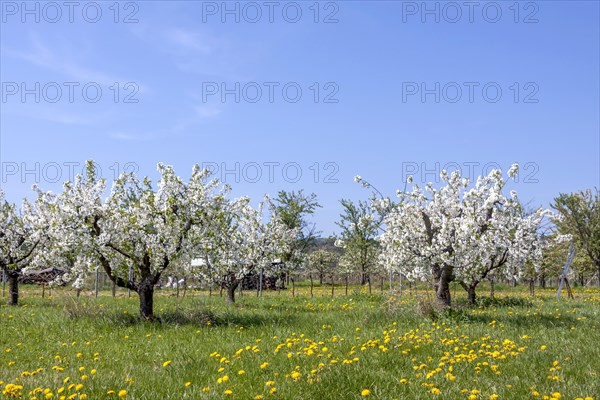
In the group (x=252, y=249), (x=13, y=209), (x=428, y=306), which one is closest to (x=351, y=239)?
(x=252, y=249)

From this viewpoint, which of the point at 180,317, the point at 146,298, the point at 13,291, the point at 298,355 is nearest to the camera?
the point at 298,355

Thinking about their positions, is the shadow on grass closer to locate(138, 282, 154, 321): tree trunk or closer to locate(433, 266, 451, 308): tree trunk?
locate(138, 282, 154, 321): tree trunk

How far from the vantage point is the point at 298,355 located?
8.45 m

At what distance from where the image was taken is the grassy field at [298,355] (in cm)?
646

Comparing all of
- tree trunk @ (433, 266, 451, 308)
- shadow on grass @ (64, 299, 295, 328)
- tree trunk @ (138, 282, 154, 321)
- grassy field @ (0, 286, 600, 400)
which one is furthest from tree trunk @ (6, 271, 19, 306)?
tree trunk @ (433, 266, 451, 308)

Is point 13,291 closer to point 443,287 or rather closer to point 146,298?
point 146,298

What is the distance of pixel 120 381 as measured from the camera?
6.88 m

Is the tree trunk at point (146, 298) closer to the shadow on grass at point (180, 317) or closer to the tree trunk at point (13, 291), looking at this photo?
the shadow on grass at point (180, 317)

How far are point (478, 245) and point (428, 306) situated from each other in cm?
339

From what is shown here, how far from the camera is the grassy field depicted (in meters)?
6.46

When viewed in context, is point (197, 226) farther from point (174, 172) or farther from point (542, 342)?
point (542, 342)

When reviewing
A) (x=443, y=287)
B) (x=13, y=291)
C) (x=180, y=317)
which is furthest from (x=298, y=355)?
(x=13, y=291)

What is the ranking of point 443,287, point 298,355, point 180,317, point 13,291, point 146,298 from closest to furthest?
1. point 298,355
2. point 180,317
3. point 146,298
4. point 443,287
5. point 13,291

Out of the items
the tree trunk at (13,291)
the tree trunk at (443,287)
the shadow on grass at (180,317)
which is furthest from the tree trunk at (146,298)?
the tree trunk at (13,291)
